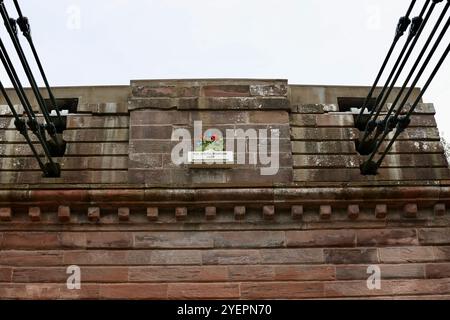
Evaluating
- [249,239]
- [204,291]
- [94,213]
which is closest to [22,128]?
[94,213]

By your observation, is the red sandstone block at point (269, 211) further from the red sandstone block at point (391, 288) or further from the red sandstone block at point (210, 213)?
the red sandstone block at point (391, 288)

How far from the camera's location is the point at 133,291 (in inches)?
392

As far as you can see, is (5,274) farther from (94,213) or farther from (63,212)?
(94,213)

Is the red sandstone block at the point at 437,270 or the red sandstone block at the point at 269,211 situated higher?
the red sandstone block at the point at 269,211

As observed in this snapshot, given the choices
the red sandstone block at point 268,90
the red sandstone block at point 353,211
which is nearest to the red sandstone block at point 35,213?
the red sandstone block at point 268,90

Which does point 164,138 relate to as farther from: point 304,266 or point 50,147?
point 304,266

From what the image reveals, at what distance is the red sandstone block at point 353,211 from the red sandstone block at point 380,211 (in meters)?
0.28

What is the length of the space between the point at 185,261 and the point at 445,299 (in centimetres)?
365

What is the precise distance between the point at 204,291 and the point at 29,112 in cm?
A: 351

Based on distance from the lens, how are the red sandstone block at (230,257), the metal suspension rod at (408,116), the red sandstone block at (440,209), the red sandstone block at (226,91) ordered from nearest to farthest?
the metal suspension rod at (408,116) → the red sandstone block at (230,257) → the red sandstone block at (440,209) → the red sandstone block at (226,91)

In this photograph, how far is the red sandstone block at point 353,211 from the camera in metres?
10.4

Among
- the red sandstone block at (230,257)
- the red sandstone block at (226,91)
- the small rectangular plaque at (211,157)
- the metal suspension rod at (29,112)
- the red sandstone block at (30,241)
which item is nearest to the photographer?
the metal suspension rod at (29,112)

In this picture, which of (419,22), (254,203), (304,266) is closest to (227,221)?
(254,203)

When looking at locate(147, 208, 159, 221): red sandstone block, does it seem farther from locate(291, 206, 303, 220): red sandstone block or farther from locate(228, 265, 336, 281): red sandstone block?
locate(291, 206, 303, 220): red sandstone block
